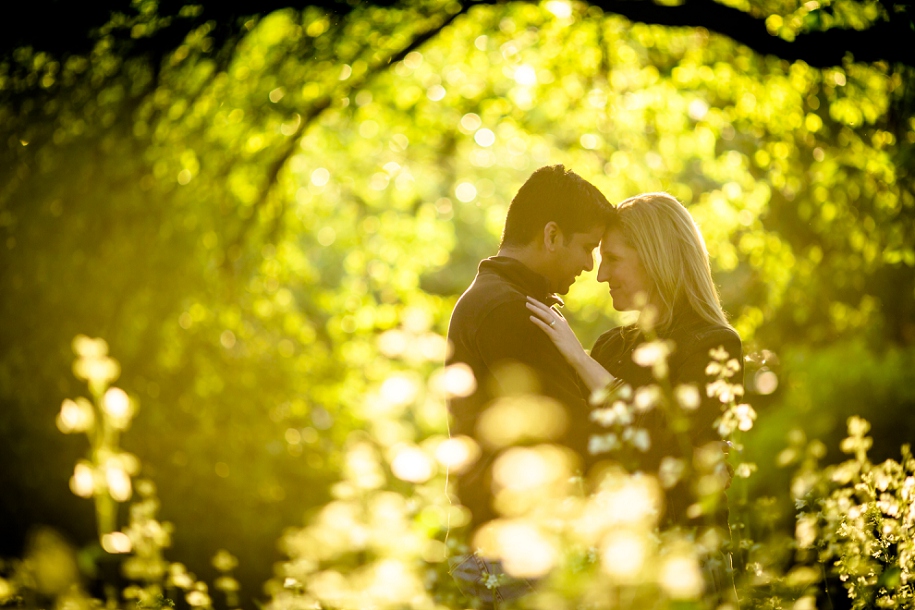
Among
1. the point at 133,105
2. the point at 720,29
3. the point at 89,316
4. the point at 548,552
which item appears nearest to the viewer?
the point at 548,552

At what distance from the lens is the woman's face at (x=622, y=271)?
3.50 metres

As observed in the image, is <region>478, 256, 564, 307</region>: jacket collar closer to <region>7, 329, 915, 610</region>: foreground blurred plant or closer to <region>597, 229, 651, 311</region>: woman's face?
<region>597, 229, 651, 311</region>: woman's face

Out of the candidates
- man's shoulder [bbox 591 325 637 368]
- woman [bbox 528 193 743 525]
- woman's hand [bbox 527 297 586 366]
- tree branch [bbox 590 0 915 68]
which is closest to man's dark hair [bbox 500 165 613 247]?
woman [bbox 528 193 743 525]

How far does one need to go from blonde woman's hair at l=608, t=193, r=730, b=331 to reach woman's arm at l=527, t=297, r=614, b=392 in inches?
15.9

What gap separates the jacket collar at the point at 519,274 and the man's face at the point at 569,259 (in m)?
0.07

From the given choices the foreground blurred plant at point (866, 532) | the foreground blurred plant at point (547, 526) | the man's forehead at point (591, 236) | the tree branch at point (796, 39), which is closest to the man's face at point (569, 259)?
the man's forehead at point (591, 236)

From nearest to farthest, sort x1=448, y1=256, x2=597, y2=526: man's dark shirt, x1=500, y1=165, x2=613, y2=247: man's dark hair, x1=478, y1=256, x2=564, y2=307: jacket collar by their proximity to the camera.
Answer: x1=448, y1=256, x2=597, y2=526: man's dark shirt < x1=478, y1=256, x2=564, y2=307: jacket collar < x1=500, y1=165, x2=613, y2=247: man's dark hair

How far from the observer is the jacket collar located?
331cm

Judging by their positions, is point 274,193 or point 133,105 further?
point 274,193

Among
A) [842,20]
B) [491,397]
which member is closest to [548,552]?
[491,397]

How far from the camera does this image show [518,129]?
8.68m

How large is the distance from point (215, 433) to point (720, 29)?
6.26 metres

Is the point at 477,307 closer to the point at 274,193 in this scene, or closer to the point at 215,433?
the point at 274,193

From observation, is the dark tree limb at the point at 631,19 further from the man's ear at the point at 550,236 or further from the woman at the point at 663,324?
the man's ear at the point at 550,236
